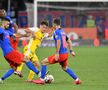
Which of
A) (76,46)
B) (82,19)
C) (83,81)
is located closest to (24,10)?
(82,19)

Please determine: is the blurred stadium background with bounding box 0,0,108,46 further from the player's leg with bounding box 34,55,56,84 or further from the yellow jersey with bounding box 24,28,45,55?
the player's leg with bounding box 34,55,56,84

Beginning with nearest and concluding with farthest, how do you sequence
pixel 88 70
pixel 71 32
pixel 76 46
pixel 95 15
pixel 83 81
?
pixel 83 81
pixel 88 70
pixel 76 46
pixel 71 32
pixel 95 15

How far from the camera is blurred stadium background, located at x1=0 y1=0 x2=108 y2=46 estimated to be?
3959 centimetres

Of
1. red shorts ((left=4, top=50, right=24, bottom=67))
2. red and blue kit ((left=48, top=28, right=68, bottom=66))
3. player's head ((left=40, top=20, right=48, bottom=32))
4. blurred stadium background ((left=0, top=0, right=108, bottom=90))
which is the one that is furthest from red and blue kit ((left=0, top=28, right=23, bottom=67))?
blurred stadium background ((left=0, top=0, right=108, bottom=90))

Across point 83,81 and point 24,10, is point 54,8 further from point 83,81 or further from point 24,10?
point 83,81

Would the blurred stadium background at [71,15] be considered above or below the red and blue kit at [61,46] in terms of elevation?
below

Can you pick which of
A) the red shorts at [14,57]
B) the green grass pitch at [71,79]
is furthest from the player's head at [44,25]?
the green grass pitch at [71,79]

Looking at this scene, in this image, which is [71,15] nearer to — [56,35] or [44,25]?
[44,25]

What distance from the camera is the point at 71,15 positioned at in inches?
1635

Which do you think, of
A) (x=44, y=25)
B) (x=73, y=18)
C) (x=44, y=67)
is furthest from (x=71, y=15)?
(x=44, y=67)

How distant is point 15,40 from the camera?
1730 centimetres

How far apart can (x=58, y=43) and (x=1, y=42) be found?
1482mm

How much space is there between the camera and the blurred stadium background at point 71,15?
39594 millimetres

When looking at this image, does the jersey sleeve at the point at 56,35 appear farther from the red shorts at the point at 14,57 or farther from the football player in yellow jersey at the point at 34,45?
the red shorts at the point at 14,57
